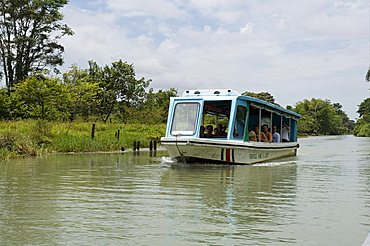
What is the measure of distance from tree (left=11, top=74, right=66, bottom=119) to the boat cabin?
1582cm

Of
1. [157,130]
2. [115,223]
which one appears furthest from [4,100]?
[115,223]

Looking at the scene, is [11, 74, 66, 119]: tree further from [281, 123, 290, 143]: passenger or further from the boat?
the boat

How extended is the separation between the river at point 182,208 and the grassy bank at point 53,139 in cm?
683

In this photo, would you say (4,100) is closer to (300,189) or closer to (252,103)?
(252,103)

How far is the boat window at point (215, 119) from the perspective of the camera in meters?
16.8

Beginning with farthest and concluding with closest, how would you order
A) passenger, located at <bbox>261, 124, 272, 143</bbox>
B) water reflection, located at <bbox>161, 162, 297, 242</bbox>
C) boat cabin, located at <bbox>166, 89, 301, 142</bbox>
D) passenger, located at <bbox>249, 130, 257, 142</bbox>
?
1. passenger, located at <bbox>261, 124, 272, 143</bbox>
2. passenger, located at <bbox>249, 130, 257, 142</bbox>
3. boat cabin, located at <bbox>166, 89, 301, 142</bbox>
4. water reflection, located at <bbox>161, 162, 297, 242</bbox>

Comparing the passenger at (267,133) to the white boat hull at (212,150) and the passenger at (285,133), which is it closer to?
the white boat hull at (212,150)

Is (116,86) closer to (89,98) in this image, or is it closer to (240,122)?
(89,98)

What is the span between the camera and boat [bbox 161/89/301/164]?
15.8m

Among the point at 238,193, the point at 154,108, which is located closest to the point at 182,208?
the point at 238,193

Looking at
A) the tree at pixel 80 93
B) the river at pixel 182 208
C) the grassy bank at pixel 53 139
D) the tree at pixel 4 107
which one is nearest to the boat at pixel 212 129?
the river at pixel 182 208

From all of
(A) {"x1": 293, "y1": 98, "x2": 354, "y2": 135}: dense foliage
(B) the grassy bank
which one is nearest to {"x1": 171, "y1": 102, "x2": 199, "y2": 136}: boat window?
(B) the grassy bank

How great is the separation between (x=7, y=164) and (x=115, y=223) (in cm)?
1085

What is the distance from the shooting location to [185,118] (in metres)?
16.5
